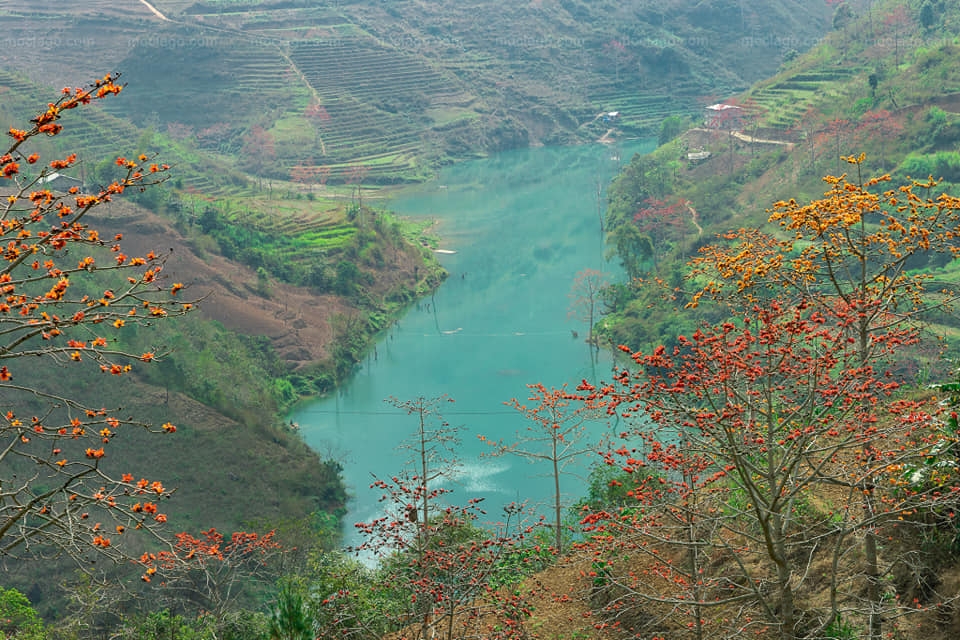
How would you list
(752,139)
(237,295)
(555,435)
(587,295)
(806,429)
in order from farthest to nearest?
1. (752,139)
2. (587,295)
3. (237,295)
4. (555,435)
5. (806,429)

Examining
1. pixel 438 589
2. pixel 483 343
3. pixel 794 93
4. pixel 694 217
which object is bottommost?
pixel 483 343

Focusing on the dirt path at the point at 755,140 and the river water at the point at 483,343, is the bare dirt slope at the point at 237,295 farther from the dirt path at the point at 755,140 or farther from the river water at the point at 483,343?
the dirt path at the point at 755,140

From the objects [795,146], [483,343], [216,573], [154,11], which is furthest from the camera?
[154,11]

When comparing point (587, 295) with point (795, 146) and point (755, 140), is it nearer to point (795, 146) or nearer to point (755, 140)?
point (795, 146)

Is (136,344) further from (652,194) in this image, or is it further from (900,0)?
(900,0)

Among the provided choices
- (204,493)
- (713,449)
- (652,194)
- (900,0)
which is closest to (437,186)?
(652,194)

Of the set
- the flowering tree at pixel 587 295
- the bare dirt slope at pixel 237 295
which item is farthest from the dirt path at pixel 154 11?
the flowering tree at pixel 587 295

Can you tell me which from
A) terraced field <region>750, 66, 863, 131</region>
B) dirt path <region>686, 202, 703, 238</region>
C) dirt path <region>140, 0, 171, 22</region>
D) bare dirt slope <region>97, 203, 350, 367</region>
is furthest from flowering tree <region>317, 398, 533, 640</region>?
dirt path <region>140, 0, 171, 22</region>

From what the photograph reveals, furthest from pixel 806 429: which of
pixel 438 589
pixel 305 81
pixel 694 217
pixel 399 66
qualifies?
pixel 399 66
